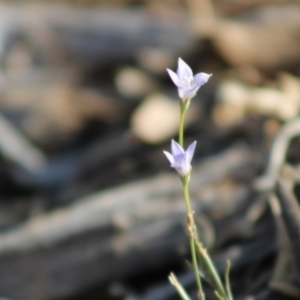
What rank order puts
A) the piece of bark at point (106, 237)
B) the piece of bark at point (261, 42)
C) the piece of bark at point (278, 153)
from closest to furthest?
the piece of bark at point (278, 153)
the piece of bark at point (106, 237)
the piece of bark at point (261, 42)

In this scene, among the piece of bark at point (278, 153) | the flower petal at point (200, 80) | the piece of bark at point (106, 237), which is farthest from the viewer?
the piece of bark at point (106, 237)

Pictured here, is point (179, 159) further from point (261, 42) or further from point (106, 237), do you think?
point (261, 42)

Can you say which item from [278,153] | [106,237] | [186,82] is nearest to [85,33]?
[106,237]

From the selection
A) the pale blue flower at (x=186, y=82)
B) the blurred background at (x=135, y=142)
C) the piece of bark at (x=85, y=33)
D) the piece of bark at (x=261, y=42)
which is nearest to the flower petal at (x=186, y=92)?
the pale blue flower at (x=186, y=82)

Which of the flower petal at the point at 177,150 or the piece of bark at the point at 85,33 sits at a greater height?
the piece of bark at the point at 85,33

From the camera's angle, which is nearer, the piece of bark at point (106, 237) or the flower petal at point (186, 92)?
the flower petal at point (186, 92)

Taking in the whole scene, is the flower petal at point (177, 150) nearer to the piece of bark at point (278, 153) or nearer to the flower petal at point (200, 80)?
the flower petal at point (200, 80)

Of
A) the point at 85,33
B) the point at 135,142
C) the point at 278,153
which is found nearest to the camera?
the point at 278,153

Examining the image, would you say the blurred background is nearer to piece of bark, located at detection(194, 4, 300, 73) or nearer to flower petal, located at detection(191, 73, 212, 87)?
piece of bark, located at detection(194, 4, 300, 73)
